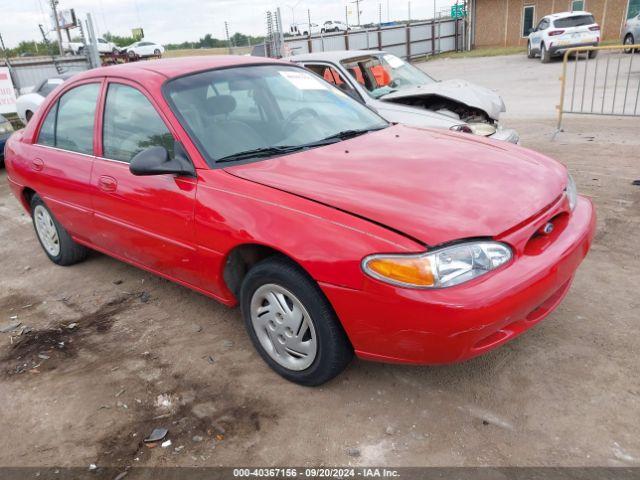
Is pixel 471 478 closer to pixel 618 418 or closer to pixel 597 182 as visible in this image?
pixel 618 418

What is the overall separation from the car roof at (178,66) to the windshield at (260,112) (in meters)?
0.08

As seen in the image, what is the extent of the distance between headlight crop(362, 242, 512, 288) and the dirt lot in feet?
2.52

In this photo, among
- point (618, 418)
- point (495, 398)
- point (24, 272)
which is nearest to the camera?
point (618, 418)

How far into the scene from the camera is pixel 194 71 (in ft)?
11.3

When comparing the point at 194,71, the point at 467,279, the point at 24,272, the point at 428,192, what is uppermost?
the point at 194,71

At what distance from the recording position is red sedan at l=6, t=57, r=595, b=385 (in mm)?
2260

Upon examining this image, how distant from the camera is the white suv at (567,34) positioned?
19812 millimetres

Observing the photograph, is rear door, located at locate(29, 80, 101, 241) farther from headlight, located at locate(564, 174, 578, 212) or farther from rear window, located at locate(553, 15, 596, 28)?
rear window, located at locate(553, 15, 596, 28)

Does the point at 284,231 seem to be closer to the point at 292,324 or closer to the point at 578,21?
the point at 292,324

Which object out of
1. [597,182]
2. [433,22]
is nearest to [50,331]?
[597,182]

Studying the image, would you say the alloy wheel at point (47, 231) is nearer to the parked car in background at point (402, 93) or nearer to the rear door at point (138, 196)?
the rear door at point (138, 196)

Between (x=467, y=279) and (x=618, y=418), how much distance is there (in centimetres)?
102

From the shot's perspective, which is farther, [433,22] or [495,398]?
[433,22]

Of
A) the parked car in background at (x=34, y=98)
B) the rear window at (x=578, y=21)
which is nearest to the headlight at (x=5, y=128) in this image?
the parked car in background at (x=34, y=98)
